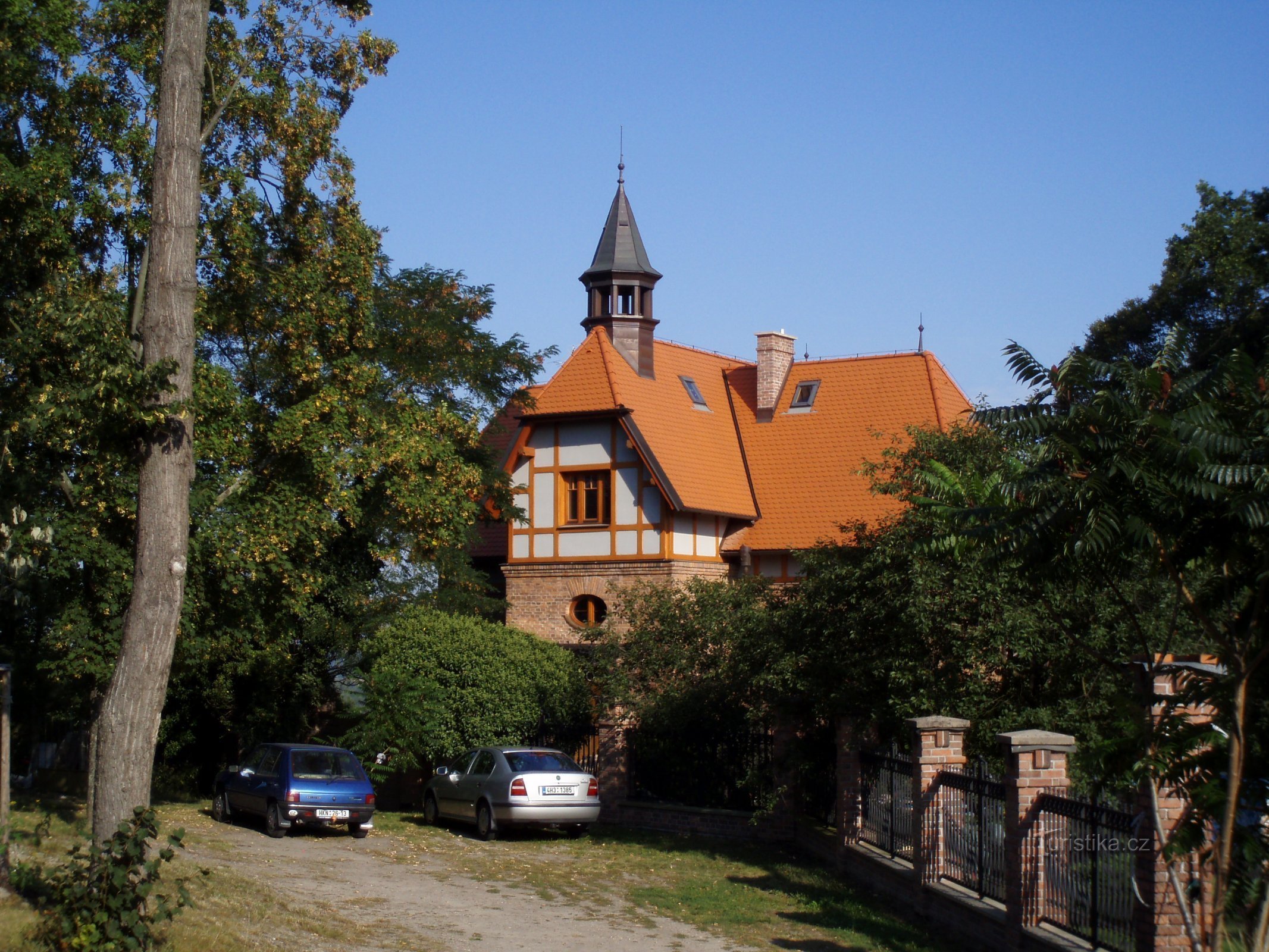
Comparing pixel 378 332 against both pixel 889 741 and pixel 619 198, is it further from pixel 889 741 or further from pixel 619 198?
pixel 619 198

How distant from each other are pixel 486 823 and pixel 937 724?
9.06m

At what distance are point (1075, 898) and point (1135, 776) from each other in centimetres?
319

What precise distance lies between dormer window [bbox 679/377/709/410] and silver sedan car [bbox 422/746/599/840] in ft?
49.1

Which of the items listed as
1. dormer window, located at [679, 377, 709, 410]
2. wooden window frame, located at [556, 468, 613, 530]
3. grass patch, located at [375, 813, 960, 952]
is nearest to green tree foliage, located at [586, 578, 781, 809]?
grass patch, located at [375, 813, 960, 952]

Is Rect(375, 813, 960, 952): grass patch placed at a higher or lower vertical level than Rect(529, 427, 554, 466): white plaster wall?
lower

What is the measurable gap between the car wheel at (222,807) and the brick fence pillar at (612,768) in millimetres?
6363

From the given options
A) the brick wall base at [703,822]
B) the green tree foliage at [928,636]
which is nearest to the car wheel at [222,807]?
the brick wall base at [703,822]

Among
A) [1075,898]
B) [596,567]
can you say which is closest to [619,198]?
[596,567]

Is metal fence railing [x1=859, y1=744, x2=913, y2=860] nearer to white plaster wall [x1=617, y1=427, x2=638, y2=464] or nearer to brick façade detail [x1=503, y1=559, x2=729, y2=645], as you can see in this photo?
brick façade detail [x1=503, y1=559, x2=729, y2=645]

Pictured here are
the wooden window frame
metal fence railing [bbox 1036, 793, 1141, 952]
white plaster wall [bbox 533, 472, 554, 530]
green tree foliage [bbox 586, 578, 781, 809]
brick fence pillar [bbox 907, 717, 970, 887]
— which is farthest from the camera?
white plaster wall [bbox 533, 472, 554, 530]

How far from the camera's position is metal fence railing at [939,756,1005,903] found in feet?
37.7

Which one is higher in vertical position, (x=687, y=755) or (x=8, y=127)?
(x=8, y=127)

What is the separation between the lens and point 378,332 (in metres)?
20.6

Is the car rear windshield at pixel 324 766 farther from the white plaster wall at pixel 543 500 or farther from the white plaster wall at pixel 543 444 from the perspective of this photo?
the white plaster wall at pixel 543 444
